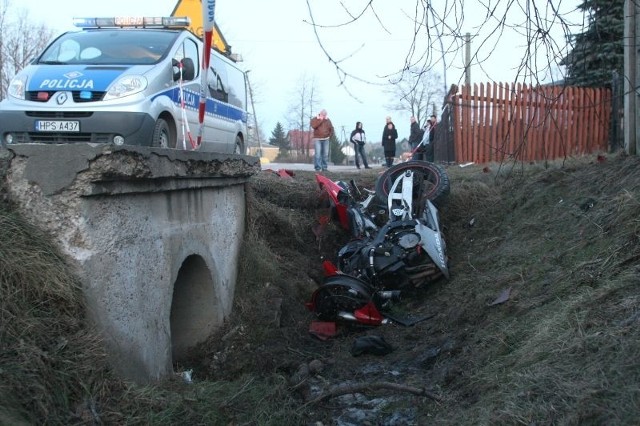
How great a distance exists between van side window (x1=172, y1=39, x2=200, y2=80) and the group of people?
19.7 ft

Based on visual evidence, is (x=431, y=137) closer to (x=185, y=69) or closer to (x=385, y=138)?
(x=385, y=138)

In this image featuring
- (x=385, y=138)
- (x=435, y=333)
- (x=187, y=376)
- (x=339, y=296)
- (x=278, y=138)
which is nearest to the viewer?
(x=187, y=376)

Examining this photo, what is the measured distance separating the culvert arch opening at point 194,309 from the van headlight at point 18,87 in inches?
128

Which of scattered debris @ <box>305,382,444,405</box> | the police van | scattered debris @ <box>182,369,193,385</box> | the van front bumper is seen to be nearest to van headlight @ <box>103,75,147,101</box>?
the police van

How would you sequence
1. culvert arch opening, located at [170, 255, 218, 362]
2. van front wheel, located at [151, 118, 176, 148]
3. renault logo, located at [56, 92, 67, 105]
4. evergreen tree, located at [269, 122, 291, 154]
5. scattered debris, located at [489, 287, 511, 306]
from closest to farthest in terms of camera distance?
1. scattered debris, located at [489, 287, 511, 306]
2. culvert arch opening, located at [170, 255, 218, 362]
3. renault logo, located at [56, 92, 67, 105]
4. van front wheel, located at [151, 118, 176, 148]
5. evergreen tree, located at [269, 122, 291, 154]

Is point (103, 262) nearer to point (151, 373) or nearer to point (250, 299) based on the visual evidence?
point (151, 373)

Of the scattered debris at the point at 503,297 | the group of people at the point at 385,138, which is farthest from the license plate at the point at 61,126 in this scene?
the group of people at the point at 385,138

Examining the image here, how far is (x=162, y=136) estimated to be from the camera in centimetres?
786

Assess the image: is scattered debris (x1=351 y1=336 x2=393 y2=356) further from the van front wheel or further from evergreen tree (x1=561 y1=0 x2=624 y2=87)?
the van front wheel

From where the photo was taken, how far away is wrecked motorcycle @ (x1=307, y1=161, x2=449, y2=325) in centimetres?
695

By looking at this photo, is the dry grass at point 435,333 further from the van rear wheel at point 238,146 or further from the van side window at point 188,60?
the van rear wheel at point 238,146

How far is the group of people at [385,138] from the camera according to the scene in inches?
599

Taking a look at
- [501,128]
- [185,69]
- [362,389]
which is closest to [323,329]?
[362,389]

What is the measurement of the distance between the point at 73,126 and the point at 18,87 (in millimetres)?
1066
